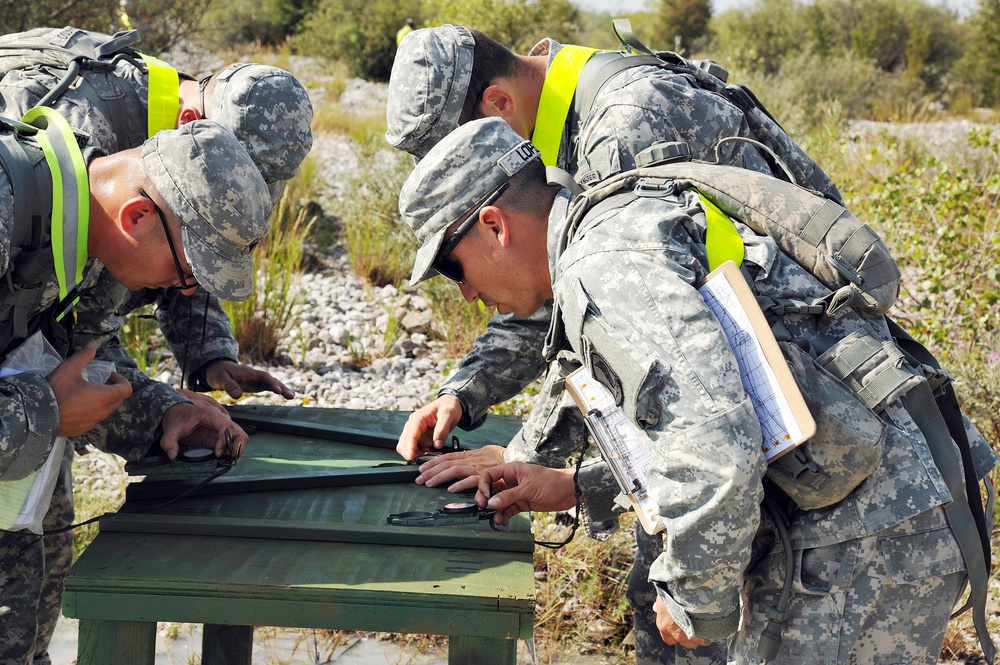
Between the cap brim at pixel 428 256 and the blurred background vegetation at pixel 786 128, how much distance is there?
1863mm

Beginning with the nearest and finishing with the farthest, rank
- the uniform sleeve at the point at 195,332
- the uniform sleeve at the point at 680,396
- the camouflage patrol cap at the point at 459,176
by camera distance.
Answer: the uniform sleeve at the point at 680,396 < the camouflage patrol cap at the point at 459,176 < the uniform sleeve at the point at 195,332

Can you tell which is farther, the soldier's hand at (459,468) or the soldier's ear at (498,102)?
the soldier's ear at (498,102)

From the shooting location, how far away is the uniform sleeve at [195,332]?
3.29 m

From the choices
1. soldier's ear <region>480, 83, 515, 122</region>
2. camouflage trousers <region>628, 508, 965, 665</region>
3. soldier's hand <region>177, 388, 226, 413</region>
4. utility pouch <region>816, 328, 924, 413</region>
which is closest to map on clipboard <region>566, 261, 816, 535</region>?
utility pouch <region>816, 328, 924, 413</region>

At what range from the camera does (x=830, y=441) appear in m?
1.71

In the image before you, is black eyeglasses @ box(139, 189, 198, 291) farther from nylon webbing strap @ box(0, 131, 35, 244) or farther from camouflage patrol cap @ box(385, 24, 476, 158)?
camouflage patrol cap @ box(385, 24, 476, 158)

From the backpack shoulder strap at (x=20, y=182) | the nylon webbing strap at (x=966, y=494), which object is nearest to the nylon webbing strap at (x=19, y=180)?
the backpack shoulder strap at (x=20, y=182)

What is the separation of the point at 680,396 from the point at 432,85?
4.99 ft

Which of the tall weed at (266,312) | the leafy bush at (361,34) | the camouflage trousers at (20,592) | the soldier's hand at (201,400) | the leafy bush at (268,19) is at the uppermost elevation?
the soldier's hand at (201,400)

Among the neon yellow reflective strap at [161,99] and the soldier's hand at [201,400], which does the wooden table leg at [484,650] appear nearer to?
the soldier's hand at [201,400]

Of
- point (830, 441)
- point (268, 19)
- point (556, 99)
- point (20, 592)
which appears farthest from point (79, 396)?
point (268, 19)

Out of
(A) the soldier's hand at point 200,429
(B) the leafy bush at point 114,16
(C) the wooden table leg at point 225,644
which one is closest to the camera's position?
(A) the soldier's hand at point 200,429

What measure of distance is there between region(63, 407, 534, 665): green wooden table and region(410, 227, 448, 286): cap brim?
59 centimetres

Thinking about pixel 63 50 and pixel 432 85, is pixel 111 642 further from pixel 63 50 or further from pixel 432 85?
pixel 63 50
